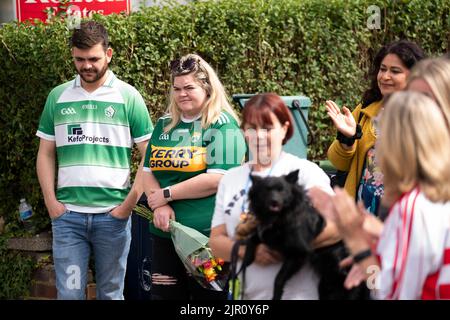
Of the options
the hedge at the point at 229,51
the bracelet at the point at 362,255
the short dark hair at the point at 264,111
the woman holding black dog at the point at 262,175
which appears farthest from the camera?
the hedge at the point at 229,51

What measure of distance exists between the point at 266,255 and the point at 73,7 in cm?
380

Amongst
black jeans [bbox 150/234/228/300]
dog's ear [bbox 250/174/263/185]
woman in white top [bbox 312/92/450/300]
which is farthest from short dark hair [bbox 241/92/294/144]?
black jeans [bbox 150/234/228/300]

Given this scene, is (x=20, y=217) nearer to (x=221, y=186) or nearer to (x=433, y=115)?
(x=221, y=186)

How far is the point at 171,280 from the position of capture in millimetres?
4934

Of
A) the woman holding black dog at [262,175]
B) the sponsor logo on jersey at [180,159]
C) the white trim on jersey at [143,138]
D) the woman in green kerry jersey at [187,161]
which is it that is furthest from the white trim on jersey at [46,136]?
the woman holding black dog at [262,175]

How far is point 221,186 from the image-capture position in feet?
12.6

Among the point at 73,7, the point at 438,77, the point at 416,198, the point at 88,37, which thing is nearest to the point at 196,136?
the point at 88,37

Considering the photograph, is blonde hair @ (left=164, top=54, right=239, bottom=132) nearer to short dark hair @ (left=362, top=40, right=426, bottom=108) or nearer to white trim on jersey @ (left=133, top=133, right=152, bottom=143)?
white trim on jersey @ (left=133, top=133, right=152, bottom=143)

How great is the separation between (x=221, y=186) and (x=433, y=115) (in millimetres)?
1232

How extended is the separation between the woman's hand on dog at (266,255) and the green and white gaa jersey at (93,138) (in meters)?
2.01

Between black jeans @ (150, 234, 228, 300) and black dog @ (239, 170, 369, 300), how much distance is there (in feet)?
4.59

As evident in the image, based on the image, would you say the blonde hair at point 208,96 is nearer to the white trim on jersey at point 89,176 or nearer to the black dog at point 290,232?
the white trim on jersey at point 89,176

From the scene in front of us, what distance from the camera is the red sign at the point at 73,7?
6.71m

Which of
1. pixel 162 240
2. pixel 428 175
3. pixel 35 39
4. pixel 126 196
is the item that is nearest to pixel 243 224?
pixel 428 175
